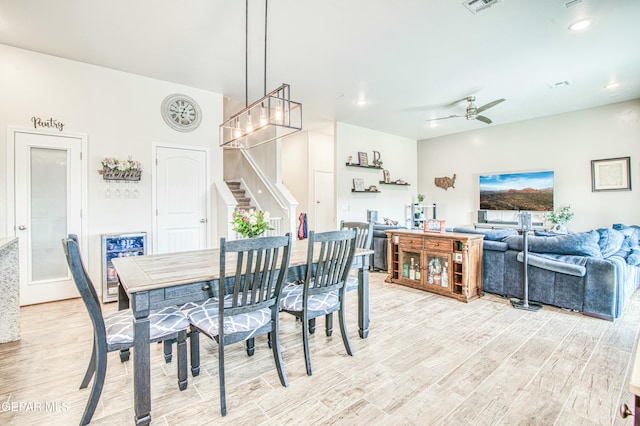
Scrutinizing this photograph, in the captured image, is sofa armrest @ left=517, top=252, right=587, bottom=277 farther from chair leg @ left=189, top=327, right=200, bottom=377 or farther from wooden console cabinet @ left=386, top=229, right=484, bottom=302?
chair leg @ left=189, top=327, right=200, bottom=377

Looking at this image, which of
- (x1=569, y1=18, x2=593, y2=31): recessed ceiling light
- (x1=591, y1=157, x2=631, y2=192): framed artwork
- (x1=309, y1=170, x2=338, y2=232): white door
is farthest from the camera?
(x1=309, y1=170, x2=338, y2=232): white door

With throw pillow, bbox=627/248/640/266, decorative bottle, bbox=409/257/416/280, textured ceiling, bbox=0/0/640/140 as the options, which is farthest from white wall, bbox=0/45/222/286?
throw pillow, bbox=627/248/640/266

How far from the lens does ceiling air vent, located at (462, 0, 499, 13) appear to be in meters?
2.75

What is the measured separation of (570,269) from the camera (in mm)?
3289

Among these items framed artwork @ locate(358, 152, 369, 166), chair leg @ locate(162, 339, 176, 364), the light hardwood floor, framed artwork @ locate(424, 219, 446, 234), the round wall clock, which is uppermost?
the round wall clock

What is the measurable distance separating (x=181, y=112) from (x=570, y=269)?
210 inches

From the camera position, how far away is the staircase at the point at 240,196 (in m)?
6.69

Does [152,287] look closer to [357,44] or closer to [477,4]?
[357,44]

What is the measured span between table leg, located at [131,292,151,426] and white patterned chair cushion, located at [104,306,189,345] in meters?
0.15

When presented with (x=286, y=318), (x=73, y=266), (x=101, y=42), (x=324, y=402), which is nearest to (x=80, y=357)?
(x=73, y=266)

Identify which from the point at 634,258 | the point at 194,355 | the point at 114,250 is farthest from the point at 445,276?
the point at 114,250

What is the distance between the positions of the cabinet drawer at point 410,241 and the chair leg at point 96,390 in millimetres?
3621

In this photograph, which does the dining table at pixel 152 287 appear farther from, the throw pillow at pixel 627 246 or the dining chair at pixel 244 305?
the throw pillow at pixel 627 246

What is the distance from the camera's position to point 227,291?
79.7 inches
